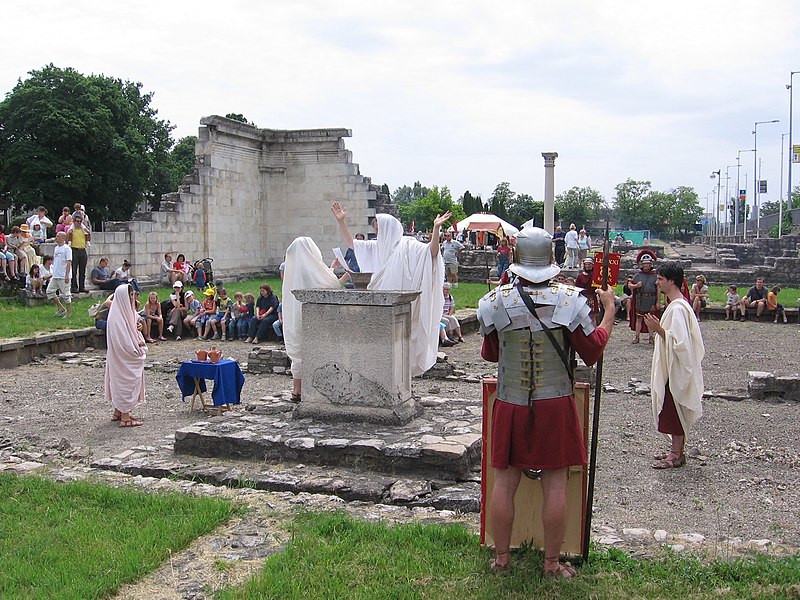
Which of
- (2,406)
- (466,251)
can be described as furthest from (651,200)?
→ (2,406)

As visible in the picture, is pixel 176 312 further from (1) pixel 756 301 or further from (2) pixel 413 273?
(1) pixel 756 301

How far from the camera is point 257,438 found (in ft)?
23.4

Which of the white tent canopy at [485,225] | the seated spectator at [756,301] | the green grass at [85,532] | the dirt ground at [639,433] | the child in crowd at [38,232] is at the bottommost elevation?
the dirt ground at [639,433]

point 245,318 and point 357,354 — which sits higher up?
point 357,354

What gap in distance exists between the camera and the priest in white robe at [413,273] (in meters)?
8.01

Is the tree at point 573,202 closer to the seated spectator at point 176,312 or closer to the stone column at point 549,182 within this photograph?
the stone column at point 549,182

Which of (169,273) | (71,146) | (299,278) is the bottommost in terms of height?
(169,273)

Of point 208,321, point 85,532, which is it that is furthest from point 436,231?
point 208,321

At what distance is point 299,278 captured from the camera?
8359mm

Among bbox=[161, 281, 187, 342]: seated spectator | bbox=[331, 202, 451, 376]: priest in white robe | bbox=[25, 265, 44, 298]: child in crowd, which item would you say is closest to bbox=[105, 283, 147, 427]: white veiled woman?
bbox=[331, 202, 451, 376]: priest in white robe

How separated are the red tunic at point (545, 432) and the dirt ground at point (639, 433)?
66.7 inches

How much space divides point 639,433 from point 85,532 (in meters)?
5.86

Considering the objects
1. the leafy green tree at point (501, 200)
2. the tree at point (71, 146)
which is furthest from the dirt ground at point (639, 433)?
the leafy green tree at point (501, 200)

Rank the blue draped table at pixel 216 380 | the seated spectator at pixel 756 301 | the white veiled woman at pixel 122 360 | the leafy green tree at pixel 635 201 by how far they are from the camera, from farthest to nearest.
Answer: the leafy green tree at pixel 635 201
the seated spectator at pixel 756 301
the blue draped table at pixel 216 380
the white veiled woman at pixel 122 360
